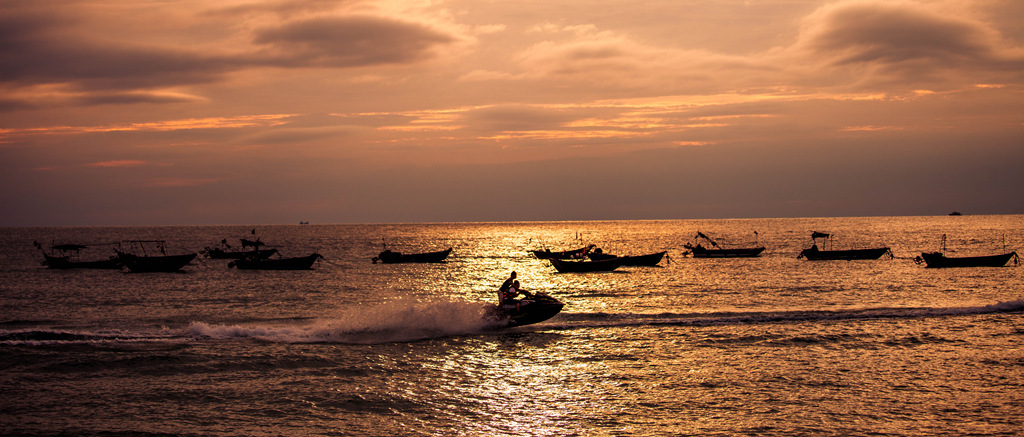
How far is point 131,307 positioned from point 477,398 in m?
29.5

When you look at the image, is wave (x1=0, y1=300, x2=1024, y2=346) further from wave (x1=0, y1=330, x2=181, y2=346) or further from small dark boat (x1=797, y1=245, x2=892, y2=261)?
small dark boat (x1=797, y1=245, x2=892, y2=261)

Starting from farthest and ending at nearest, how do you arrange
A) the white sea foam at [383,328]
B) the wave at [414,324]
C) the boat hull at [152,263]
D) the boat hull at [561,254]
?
the boat hull at [561,254], the boat hull at [152,263], the white sea foam at [383,328], the wave at [414,324]

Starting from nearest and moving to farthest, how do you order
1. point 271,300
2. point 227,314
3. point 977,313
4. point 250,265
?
point 977,313 → point 227,314 → point 271,300 → point 250,265

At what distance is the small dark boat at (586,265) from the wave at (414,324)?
32.2 meters

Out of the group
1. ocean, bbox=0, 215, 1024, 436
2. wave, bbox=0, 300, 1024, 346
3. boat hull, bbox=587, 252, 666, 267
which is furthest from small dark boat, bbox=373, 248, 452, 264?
wave, bbox=0, 300, 1024, 346

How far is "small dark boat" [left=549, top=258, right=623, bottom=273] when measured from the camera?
64938 mm

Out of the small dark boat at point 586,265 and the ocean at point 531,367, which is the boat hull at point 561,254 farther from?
the ocean at point 531,367

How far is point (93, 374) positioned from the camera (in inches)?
832

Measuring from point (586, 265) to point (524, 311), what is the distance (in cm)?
3786

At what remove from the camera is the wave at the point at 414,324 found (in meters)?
26.8

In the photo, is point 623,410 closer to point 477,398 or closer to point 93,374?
point 477,398

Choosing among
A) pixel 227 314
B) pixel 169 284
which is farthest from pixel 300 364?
pixel 169 284

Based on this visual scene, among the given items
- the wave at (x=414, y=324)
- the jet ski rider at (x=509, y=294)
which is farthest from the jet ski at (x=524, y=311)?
the wave at (x=414, y=324)

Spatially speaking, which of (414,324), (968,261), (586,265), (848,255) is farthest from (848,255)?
(414,324)
